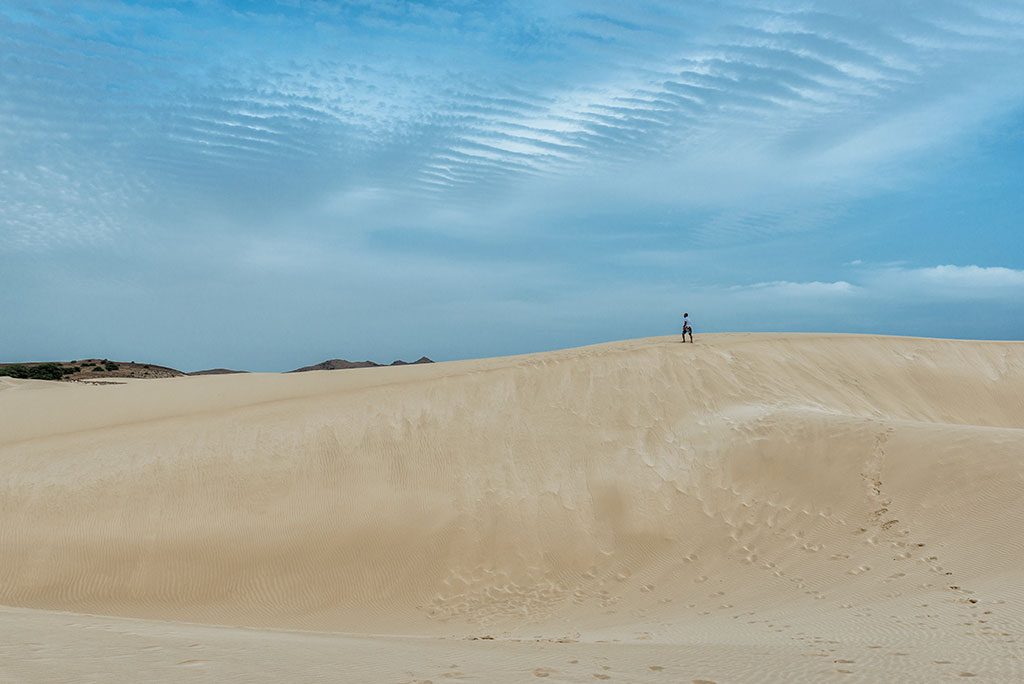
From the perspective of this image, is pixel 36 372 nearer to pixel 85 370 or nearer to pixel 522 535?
pixel 85 370

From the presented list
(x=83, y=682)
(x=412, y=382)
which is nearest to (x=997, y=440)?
(x=412, y=382)

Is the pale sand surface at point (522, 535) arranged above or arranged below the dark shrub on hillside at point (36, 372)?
below

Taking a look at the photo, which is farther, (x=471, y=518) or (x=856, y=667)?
(x=471, y=518)

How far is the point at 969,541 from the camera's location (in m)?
10.6

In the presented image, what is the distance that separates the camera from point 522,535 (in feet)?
44.5

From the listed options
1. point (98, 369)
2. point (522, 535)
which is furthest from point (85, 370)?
point (522, 535)

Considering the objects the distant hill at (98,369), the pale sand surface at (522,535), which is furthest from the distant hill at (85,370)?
the pale sand surface at (522,535)

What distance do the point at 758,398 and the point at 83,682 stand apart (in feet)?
55.1

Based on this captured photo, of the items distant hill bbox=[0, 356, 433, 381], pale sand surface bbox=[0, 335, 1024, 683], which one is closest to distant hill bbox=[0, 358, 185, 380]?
distant hill bbox=[0, 356, 433, 381]

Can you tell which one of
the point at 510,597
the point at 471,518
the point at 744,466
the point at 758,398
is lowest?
the point at 510,597

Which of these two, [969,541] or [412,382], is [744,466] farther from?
[412,382]

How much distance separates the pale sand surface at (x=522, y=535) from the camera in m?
6.77

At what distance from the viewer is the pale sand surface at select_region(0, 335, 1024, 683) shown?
22.2 feet

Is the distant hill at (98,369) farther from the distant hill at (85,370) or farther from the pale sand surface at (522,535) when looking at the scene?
the pale sand surface at (522,535)
